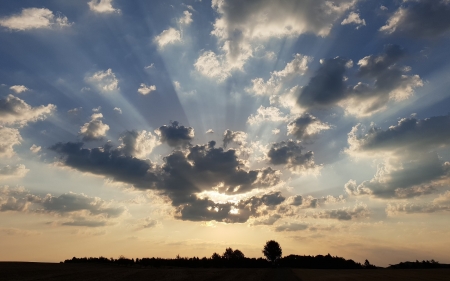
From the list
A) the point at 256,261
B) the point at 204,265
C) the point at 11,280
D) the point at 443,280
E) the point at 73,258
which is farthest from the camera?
the point at 256,261

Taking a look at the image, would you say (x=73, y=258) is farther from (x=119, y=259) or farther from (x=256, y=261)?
(x=256, y=261)

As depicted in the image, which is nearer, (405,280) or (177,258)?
(405,280)

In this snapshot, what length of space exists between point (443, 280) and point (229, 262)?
129 meters

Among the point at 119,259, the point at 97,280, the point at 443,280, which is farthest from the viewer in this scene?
the point at 119,259

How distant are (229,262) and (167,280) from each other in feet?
426

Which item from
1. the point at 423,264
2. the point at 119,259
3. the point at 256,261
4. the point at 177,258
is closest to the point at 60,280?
the point at 119,259

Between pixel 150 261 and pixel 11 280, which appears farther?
pixel 150 261

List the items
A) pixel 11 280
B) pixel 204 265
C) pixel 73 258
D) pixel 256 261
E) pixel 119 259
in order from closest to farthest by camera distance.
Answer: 1. pixel 11 280
2. pixel 119 259
3. pixel 204 265
4. pixel 73 258
5. pixel 256 261

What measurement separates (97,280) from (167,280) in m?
11.1

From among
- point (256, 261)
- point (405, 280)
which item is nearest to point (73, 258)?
point (256, 261)

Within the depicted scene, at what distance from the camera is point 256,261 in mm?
199875

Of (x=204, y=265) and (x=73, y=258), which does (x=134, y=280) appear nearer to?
(x=204, y=265)

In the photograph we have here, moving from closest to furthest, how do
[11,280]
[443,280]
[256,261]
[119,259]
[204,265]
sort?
1. [11,280]
2. [443,280]
3. [119,259]
4. [204,265]
5. [256,261]

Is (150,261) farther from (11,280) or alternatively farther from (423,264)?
(423,264)
